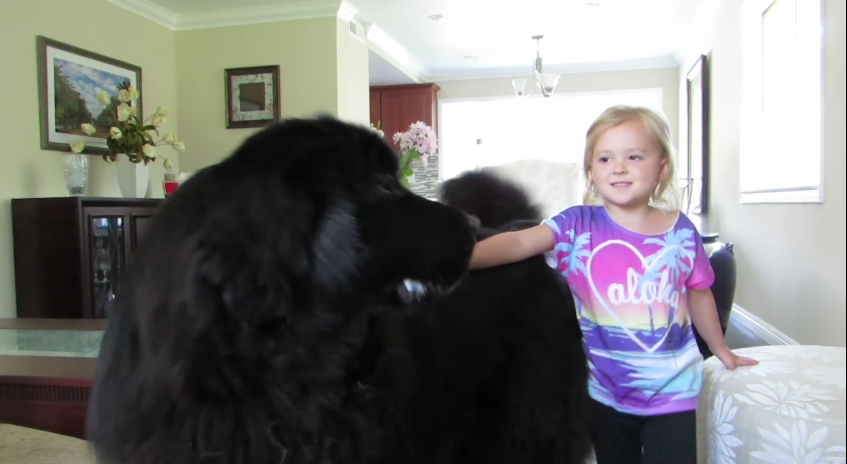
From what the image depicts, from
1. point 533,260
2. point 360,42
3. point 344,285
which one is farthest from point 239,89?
point 344,285

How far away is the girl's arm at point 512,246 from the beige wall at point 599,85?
7.04 meters

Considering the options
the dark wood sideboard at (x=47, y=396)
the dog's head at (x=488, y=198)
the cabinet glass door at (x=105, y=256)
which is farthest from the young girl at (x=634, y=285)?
the cabinet glass door at (x=105, y=256)

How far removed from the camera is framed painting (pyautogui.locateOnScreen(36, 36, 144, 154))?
3.57 metres

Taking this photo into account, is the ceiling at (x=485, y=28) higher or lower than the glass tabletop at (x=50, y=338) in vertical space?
higher

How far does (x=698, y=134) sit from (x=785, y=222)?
128 inches

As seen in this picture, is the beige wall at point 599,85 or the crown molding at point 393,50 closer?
the crown molding at point 393,50

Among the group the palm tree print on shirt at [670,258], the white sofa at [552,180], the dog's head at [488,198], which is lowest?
the palm tree print on shirt at [670,258]

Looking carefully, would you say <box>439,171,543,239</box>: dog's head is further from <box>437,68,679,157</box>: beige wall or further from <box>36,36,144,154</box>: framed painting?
<box>437,68,679,157</box>: beige wall

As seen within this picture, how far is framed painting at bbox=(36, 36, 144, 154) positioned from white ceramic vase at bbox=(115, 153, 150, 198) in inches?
8.3

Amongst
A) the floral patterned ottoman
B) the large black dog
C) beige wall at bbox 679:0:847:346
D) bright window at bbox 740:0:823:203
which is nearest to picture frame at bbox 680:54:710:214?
beige wall at bbox 679:0:847:346

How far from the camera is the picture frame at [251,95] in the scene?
4980mm

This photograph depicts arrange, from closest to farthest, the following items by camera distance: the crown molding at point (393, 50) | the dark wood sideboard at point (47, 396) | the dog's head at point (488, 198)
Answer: the dark wood sideboard at point (47, 396), the dog's head at point (488, 198), the crown molding at point (393, 50)

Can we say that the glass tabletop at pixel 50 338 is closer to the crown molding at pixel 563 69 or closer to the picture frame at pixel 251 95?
the picture frame at pixel 251 95

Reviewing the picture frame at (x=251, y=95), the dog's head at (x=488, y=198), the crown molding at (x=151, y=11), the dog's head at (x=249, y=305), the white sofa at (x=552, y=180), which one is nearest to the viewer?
the dog's head at (x=249, y=305)
